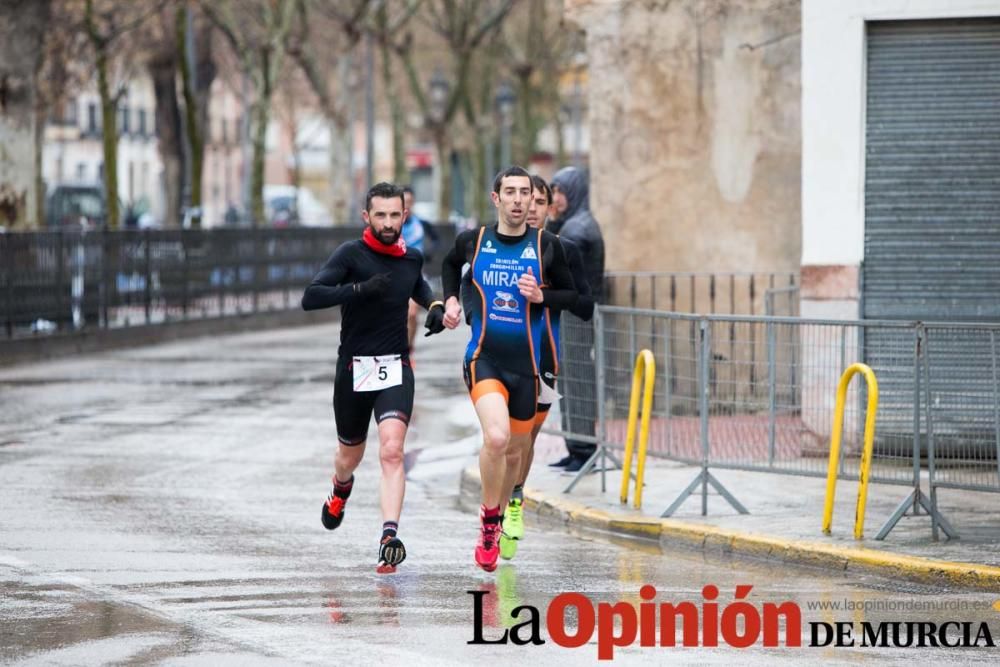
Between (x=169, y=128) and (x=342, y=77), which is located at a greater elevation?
(x=342, y=77)

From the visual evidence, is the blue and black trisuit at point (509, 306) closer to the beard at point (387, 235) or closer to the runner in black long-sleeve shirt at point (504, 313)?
the runner in black long-sleeve shirt at point (504, 313)

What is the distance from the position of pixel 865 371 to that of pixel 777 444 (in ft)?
3.61

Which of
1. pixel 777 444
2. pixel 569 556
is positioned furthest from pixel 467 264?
pixel 777 444

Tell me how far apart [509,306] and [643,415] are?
211cm

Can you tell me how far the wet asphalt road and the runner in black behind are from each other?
2.06 feet

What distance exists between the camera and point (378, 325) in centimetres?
1047

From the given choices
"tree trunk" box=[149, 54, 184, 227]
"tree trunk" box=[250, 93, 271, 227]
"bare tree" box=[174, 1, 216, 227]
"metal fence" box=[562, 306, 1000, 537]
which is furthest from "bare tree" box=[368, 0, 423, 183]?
"metal fence" box=[562, 306, 1000, 537]

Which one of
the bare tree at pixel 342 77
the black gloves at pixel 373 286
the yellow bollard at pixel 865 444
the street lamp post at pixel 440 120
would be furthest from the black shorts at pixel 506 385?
the street lamp post at pixel 440 120

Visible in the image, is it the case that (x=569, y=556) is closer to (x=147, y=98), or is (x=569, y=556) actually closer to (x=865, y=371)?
(x=865, y=371)

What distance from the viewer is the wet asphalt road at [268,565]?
8.24 m

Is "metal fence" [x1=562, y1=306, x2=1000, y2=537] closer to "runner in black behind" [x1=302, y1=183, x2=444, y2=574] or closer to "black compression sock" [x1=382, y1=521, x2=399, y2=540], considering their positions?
"runner in black behind" [x1=302, y1=183, x2=444, y2=574]

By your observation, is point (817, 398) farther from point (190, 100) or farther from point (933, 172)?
point (190, 100)

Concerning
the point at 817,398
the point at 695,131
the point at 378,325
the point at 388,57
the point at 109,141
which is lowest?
the point at 817,398

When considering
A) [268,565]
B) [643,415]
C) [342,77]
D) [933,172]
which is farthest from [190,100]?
[268,565]
